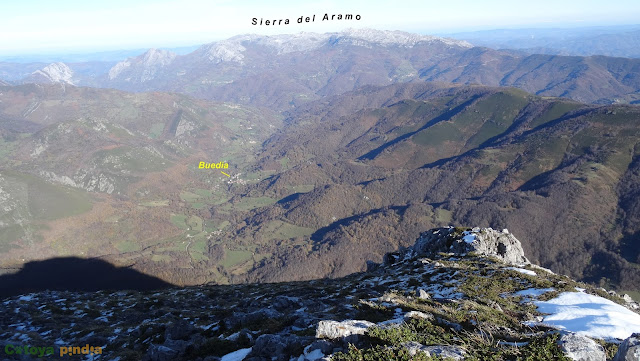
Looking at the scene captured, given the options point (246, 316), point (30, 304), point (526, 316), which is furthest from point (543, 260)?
point (30, 304)

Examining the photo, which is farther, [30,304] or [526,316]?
[30,304]

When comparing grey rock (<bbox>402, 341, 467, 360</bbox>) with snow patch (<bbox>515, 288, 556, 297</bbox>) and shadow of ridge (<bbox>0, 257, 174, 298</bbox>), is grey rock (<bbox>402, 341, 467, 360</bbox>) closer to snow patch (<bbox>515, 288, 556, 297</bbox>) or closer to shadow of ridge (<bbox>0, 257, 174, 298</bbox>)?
snow patch (<bbox>515, 288, 556, 297</bbox>)

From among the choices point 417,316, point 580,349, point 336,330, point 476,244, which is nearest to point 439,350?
point 336,330

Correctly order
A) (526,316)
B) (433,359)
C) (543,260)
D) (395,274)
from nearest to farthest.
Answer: (433,359) → (526,316) → (395,274) → (543,260)

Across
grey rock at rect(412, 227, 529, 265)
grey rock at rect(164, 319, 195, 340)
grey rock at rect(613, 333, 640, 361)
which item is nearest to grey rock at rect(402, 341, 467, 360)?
→ grey rock at rect(613, 333, 640, 361)

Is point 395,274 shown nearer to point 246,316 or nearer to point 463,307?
point 463,307

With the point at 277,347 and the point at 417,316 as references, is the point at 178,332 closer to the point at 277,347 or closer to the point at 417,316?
the point at 277,347
